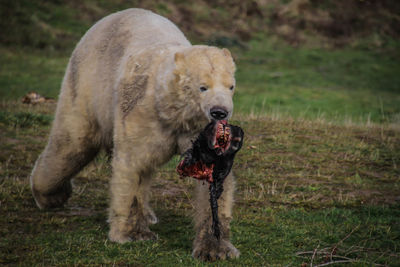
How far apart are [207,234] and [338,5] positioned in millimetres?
31389

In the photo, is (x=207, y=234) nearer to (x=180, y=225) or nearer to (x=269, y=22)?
(x=180, y=225)

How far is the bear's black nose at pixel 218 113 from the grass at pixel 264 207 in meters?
1.31

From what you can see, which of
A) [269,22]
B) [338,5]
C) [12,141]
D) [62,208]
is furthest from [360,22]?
[62,208]

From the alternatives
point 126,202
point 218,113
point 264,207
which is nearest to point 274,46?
point 264,207

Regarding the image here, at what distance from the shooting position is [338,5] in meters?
34.0

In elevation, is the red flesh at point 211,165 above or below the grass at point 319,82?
above

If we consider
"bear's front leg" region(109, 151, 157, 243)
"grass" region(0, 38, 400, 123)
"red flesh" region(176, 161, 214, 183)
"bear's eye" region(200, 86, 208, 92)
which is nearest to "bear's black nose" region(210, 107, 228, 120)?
"bear's eye" region(200, 86, 208, 92)

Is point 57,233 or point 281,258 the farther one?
point 57,233

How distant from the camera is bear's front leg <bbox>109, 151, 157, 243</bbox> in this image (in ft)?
17.2

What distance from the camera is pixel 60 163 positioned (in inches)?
252

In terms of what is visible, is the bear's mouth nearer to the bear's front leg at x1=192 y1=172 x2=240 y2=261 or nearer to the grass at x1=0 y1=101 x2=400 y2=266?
the bear's front leg at x1=192 y1=172 x2=240 y2=261

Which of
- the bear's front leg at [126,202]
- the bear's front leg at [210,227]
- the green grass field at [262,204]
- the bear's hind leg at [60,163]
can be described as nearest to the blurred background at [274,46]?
the green grass field at [262,204]

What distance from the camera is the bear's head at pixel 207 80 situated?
13.9ft

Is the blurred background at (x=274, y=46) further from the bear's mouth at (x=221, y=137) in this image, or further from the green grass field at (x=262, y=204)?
the bear's mouth at (x=221, y=137)
